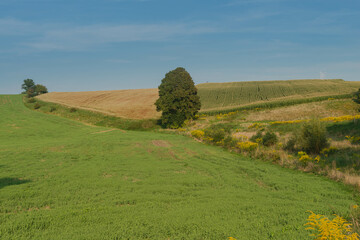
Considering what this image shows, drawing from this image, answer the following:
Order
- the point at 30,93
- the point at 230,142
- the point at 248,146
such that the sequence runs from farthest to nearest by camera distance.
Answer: the point at 30,93, the point at 230,142, the point at 248,146

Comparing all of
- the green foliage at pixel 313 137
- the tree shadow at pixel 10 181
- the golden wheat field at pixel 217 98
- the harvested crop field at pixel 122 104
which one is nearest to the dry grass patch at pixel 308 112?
the golden wheat field at pixel 217 98

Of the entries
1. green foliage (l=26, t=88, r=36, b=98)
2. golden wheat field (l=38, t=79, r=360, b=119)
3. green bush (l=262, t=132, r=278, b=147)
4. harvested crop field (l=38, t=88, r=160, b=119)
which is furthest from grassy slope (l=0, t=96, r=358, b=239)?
green foliage (l=26, t=88, r=36, b=98)

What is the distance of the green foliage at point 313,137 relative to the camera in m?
18.5

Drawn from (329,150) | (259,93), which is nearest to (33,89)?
(259,93)

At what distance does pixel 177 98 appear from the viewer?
4559 centimetres

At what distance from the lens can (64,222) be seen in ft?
25.2

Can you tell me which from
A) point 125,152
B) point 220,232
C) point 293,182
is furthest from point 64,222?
point 125,152

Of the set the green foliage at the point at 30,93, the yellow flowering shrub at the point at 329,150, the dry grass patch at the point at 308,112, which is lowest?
the yellow flowering shrub at the point at 329,150

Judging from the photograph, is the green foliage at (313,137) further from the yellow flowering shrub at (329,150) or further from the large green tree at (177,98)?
the large green tree at (177,98)

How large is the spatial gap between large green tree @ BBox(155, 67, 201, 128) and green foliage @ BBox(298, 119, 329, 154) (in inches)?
1107

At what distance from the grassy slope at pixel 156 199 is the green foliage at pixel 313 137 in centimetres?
498

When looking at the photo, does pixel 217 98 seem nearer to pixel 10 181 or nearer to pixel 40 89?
pixel 10 181

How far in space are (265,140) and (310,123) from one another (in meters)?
4.66

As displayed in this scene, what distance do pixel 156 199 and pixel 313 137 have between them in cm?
1486
